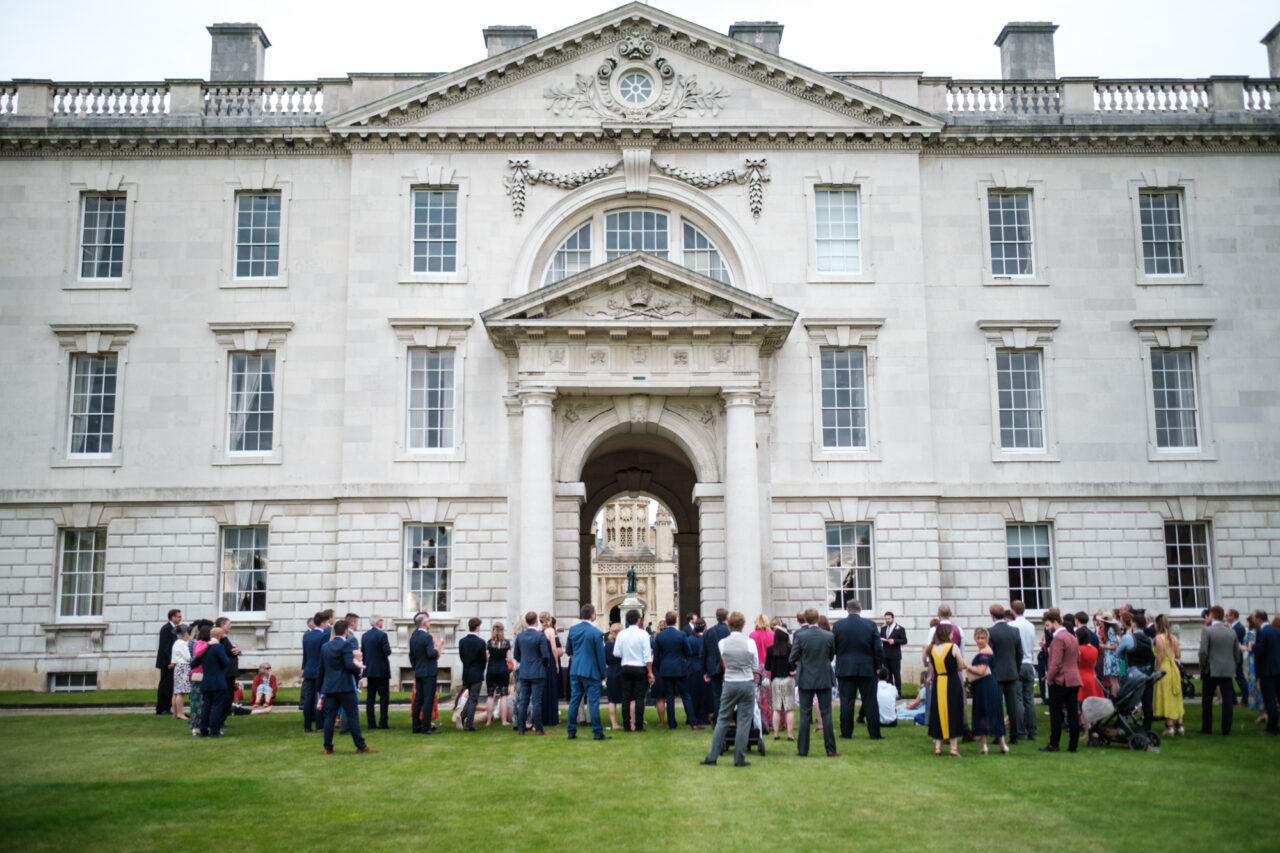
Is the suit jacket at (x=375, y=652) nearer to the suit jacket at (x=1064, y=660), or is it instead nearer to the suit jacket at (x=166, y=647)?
the suit jacket at (x=166, y=647)

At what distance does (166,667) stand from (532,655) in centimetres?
800

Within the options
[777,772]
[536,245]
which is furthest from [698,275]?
[777,772]

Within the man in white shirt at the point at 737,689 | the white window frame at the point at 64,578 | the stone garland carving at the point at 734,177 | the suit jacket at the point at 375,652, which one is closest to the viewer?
the man in white shirt at the point at 737,689

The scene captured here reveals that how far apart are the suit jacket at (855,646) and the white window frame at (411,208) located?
14907 mm

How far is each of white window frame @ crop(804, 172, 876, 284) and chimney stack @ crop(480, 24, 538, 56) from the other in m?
8.63

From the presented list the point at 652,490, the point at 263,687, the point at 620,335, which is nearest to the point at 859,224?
the point at 620,335

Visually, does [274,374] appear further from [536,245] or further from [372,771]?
[372,771]

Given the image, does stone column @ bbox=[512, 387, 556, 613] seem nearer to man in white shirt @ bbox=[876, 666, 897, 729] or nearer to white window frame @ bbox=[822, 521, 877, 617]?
white window frame @ bbox=[822, 521, 877, 617]

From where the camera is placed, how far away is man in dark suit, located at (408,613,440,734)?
18953 millimetres

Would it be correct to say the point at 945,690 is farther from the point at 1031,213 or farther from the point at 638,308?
the point at 1031,213

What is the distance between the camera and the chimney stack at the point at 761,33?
3177 cm

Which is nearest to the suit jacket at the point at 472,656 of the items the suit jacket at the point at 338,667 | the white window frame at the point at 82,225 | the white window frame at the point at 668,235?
the suit jacket at the point at 338,667

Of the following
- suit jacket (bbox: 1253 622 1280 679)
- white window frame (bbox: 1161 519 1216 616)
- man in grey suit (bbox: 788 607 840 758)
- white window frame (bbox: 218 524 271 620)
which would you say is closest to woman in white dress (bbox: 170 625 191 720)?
white window frame (bbox: 218 524 271 620)

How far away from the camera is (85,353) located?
2884cm
